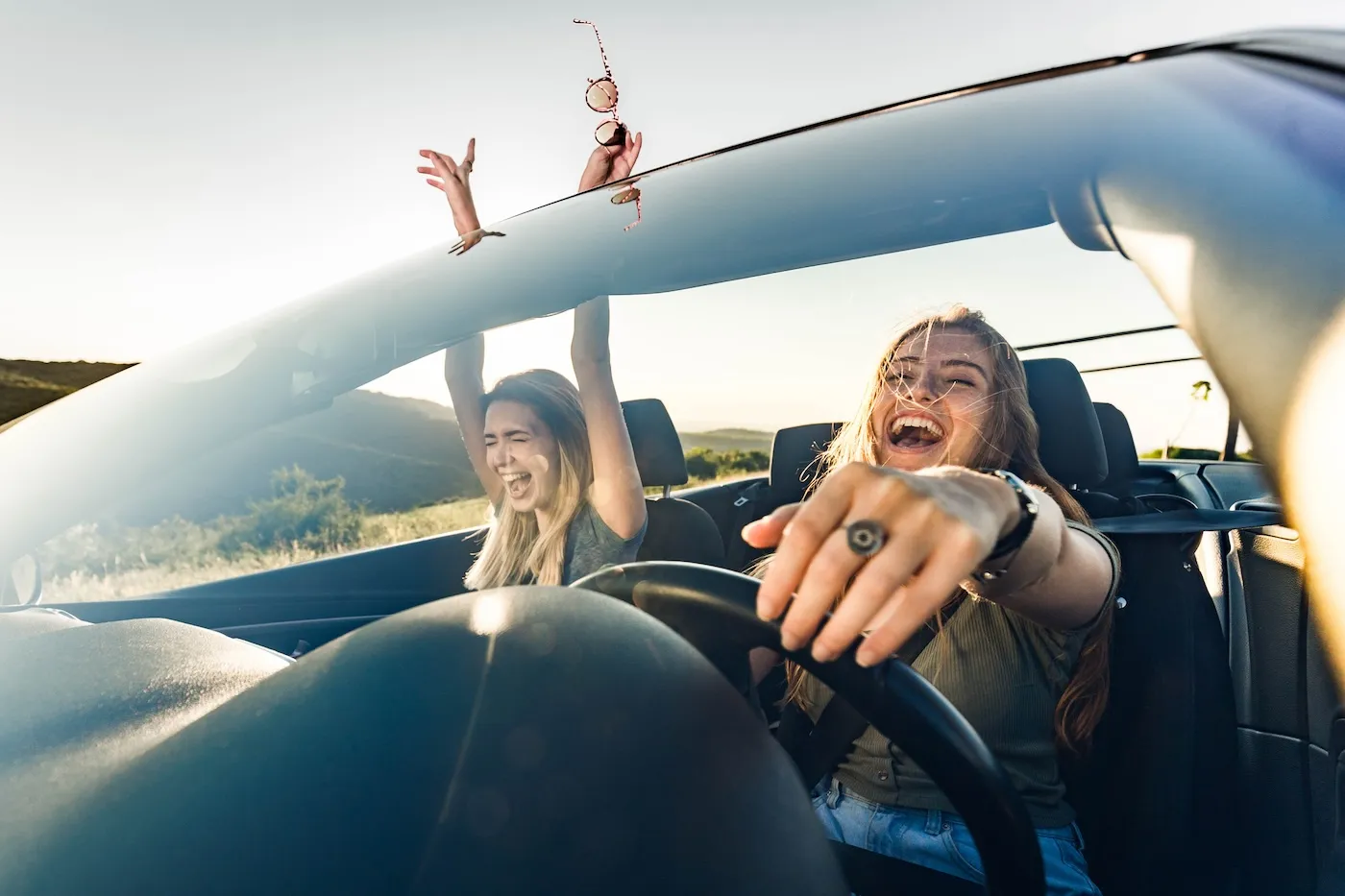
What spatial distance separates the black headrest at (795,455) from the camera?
33.2 inches

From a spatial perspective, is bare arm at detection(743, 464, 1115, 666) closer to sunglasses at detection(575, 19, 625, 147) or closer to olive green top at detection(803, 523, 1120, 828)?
olive green top at detection(803, 523, 1120, 828)

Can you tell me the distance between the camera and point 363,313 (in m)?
1.34

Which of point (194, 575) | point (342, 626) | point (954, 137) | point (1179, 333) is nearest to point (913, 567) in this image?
point (1179, 333)

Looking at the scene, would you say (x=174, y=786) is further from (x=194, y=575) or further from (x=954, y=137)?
(x=954, y=137)

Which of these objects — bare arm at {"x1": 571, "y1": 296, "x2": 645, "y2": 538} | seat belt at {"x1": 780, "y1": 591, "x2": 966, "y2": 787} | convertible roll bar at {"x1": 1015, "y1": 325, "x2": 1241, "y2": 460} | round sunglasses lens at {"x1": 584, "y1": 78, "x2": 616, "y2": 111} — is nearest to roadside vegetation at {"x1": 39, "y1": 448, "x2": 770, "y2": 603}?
bare arm at {"x1": 571, "y1": 296, "x2": 645, "y2": 538}

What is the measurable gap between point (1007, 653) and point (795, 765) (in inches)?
14.6

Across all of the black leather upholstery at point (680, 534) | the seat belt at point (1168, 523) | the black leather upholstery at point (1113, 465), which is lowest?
the seat belt at point (1168, 523)

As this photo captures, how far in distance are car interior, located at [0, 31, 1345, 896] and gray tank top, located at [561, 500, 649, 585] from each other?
34 mm

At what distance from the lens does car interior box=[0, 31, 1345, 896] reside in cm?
62

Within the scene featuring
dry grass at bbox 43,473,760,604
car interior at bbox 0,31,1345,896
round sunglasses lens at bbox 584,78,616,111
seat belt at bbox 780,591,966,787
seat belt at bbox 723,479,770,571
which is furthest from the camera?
round sunglasses lens at bbox 584,78,616,111

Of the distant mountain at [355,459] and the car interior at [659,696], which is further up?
the distant mountain at [355,459]

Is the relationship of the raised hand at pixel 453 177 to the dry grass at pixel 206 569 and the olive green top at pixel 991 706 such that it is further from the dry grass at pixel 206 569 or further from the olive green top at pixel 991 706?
the olive green top at pixel 991 706

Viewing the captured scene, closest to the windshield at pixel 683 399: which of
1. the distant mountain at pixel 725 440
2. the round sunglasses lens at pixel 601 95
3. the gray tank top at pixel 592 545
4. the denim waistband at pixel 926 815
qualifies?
the distant mountain at pixel 725 440

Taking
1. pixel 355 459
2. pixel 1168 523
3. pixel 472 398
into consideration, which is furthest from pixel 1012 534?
pixel 355 459
